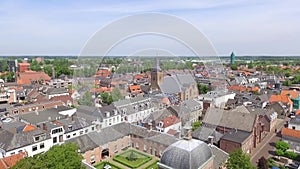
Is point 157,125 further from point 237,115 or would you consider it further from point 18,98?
point 18,98

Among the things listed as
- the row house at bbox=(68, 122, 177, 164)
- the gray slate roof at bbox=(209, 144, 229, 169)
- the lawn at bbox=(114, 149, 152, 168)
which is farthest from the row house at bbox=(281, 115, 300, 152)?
the lawn at bbox=(114, 149, 152, 168)

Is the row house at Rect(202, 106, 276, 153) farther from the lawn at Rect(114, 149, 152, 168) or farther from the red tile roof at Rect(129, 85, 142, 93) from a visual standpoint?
the red tile roof at Rect(129, 85, 142, 93)

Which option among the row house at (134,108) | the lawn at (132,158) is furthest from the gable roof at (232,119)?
the lawn at (132,158)

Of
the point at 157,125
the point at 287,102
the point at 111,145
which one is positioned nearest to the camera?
the point at 111,145

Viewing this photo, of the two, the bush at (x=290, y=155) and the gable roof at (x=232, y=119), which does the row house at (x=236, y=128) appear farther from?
the bush at (x=290, y=155)

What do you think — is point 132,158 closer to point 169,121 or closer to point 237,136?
point 169,121

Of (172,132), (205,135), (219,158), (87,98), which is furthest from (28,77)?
(219,158)

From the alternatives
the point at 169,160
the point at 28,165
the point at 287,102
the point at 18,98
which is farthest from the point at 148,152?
the point at 18,98
